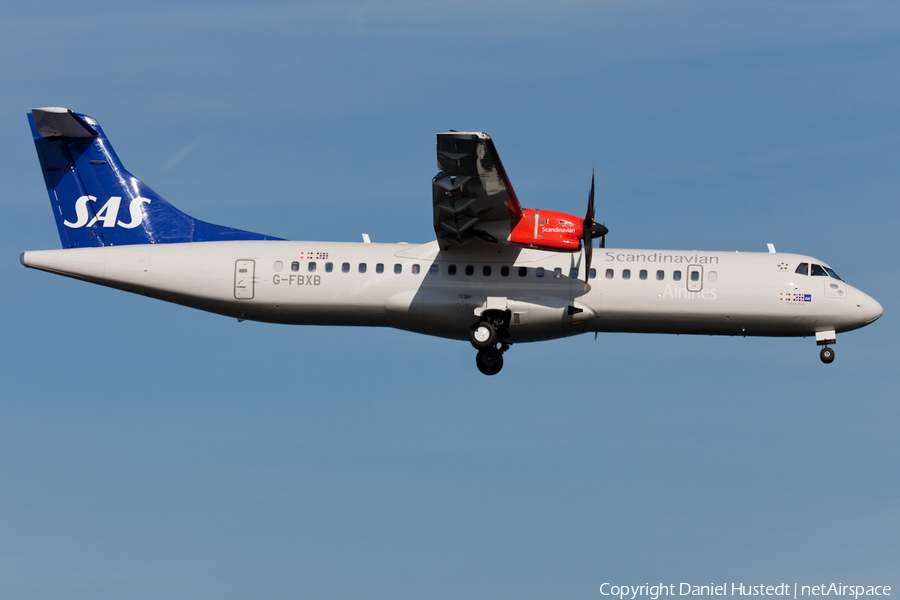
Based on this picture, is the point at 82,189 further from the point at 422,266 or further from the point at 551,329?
the point at 551,329

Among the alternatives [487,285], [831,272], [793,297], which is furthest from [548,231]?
[831,272]

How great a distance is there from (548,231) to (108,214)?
1267cm

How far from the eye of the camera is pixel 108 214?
2880 cm

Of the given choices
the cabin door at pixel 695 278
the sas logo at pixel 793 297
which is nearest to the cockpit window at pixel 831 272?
the sas logo at pixel 793 297

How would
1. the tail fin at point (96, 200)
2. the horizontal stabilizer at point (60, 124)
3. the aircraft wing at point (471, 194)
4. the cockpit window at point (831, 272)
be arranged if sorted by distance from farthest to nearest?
the tail fin at point (96, 200) < the horizontal stabilizer at point (60, 124) < the cockpit window at point (831, 272) < the aircraft wing at point (471, 194)

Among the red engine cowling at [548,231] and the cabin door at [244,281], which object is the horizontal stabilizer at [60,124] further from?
the red engine cowling at [548,231]

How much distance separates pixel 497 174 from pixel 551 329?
16.1 feet

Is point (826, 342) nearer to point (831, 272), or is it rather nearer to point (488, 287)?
point (831, 272)

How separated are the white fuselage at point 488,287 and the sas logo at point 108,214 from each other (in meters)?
1.56

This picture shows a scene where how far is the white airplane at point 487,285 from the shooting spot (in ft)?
86.6

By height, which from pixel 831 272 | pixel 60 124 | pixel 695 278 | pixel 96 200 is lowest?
pixel 695 278

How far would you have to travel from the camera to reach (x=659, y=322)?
2661 cm

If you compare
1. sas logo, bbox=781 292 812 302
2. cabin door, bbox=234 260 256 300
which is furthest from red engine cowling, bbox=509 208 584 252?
cabin door, bbox=234 260 256 300

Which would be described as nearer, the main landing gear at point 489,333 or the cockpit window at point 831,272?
the main landing gear at point 489,333
